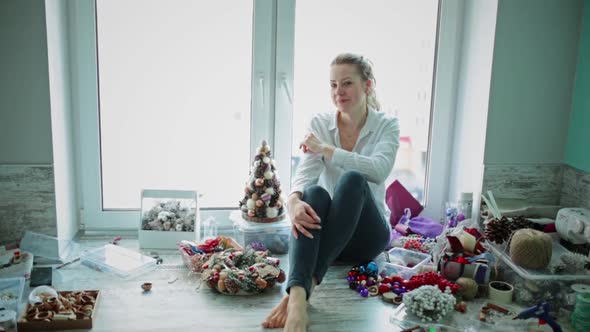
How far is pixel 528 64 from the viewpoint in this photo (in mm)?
2297

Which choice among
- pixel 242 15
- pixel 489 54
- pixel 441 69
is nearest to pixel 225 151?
pixel 242 15

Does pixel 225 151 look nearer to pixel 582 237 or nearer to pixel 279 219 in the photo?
pixel 279 219

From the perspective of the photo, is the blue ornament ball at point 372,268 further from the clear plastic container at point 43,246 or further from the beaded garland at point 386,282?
the clear plastic container at point 43,246

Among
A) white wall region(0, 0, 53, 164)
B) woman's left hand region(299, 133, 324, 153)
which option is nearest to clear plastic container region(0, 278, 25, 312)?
white wall region(0, 0, 53, 164)

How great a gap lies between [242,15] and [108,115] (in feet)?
2.39

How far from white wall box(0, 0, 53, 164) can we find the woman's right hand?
99 cm

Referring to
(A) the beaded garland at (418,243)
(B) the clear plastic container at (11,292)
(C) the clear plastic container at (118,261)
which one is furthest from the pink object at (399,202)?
(B) the clear plastic container at (11,292)

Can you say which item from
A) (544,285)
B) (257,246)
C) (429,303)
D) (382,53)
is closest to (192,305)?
(257,246)

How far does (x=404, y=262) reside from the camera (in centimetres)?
221

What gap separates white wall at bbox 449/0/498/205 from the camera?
90.5 inches

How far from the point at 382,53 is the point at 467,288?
1.14 m

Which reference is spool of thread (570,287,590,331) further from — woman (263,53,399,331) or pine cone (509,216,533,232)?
woman (263,53,399,331)

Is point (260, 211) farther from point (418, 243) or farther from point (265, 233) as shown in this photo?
point (418, 243)

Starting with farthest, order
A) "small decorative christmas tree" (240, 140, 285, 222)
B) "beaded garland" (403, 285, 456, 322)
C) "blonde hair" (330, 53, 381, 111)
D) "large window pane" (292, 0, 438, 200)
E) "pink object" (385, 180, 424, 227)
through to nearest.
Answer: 1. "pink object" (385, 180, 424, 227)
2. "large window pane" (292, 0, 438, 200)
3. "small decorative christmas tree" (240, 140, 285, 222)
4. "blonde hair" (330, 53, 381, 111)
5. "beaded garland" (403, 285, 456, 322)
